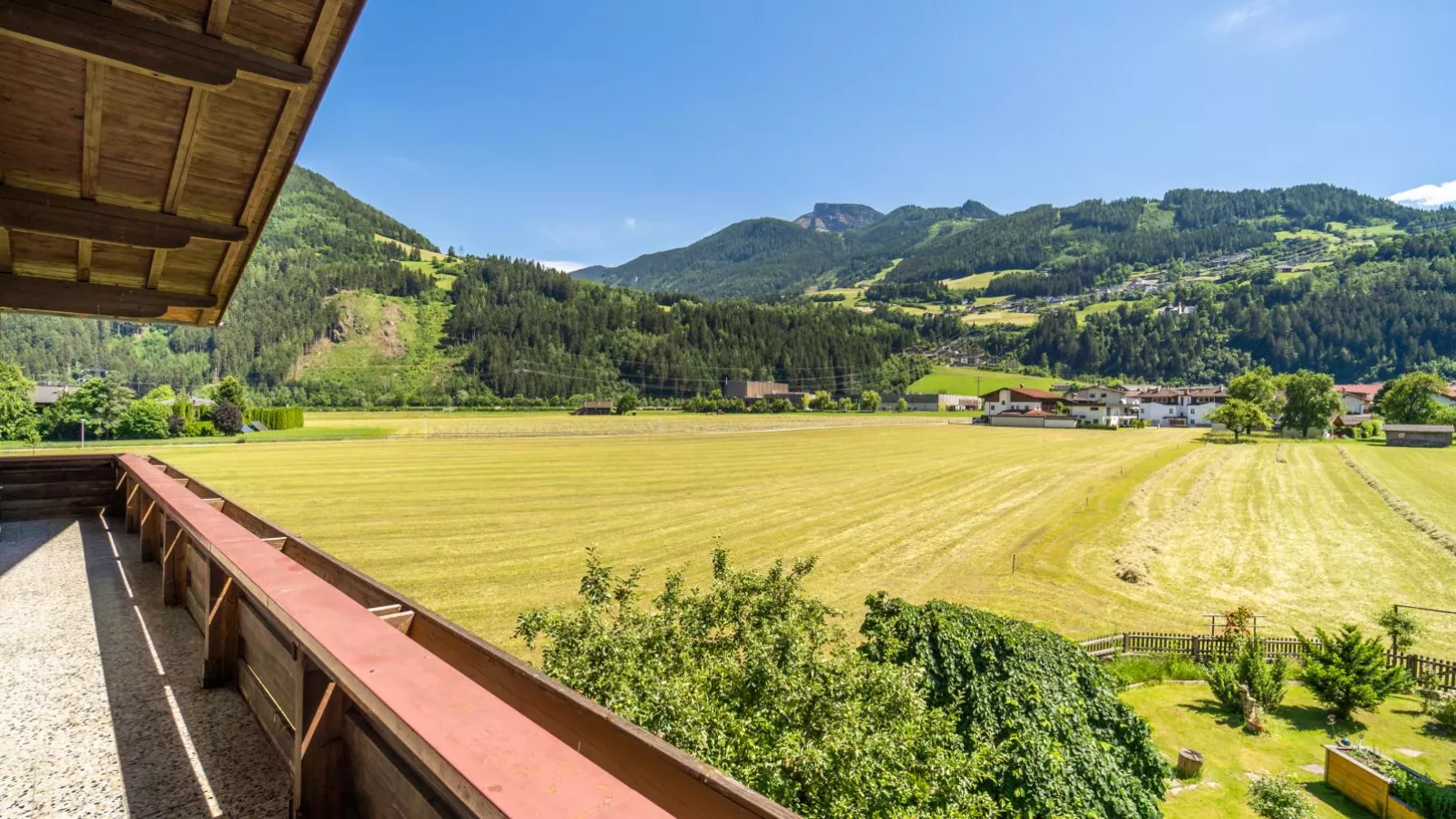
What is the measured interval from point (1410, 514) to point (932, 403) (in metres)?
117

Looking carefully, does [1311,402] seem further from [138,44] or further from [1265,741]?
[138,44]

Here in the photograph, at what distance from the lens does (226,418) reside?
250ft

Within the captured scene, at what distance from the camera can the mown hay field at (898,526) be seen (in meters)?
20.8

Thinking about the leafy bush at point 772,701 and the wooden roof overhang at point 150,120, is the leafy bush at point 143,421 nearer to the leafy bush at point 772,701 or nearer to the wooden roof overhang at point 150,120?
the wooden roof overhang at point 150,120

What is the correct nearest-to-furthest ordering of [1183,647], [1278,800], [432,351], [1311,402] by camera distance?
[1278,800], [1183,647], [1311,402], [432,351]

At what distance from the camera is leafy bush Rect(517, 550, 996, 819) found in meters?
5.90

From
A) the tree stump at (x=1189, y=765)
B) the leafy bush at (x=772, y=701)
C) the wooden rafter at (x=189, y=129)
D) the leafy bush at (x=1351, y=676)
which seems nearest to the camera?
the wooden rafter at (x=189, y=129)

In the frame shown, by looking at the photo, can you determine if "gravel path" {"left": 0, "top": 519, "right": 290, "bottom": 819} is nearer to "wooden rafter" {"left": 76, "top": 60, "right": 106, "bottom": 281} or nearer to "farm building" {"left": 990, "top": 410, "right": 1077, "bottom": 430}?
"wooden rafter" {"left": 76, "top": 60, "right": 106, "bottom": 281}

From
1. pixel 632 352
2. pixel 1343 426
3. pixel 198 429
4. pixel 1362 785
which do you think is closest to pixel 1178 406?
pixel 1343 426

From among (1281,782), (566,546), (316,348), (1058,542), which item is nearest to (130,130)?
(1281,782)

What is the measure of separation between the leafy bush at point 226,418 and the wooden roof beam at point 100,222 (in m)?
89.4

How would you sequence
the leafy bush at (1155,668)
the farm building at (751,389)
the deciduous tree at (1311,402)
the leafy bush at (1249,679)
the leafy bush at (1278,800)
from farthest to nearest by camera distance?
the farm building at (751,389) → the deciduous tree at (1311,402) → the leafy bush at (1155,668) → the leafy bush at (1249,679) → the leafy bush at (1278,800)

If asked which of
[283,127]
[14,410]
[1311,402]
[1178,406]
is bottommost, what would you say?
[1178,406]

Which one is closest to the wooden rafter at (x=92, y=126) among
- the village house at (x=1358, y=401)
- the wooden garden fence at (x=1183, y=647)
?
the wooden garden fence at (x=1183, y=647)
